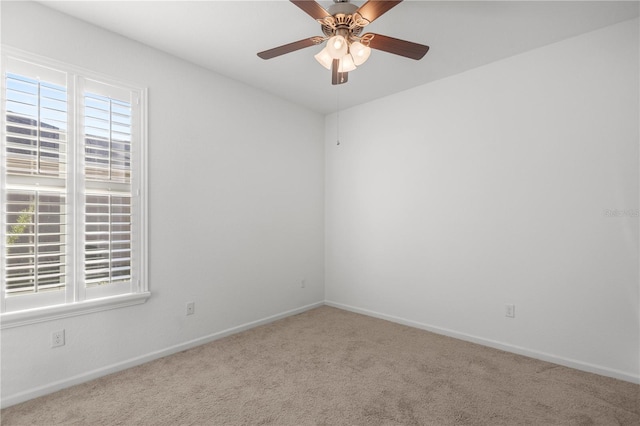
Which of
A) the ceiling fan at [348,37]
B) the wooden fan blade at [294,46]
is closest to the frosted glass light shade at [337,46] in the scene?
the ceiling fan at [348,37]

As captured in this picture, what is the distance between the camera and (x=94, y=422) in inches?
75.6

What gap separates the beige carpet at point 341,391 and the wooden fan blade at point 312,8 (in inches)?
95.0

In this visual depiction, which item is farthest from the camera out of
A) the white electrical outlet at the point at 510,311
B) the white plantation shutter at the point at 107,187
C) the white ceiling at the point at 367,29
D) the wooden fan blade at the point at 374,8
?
the white electrical outlet at the point at 510,311

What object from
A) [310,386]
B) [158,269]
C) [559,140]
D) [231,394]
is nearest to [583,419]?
[310,386]

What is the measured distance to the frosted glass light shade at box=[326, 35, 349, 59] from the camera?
186cm

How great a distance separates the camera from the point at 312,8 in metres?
1.76

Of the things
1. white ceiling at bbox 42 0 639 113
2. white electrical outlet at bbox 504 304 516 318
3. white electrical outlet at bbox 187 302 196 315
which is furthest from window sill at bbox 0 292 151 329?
white electrical outlet at bbox 504 304 516 318

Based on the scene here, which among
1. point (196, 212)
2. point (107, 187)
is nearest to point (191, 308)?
point (196, 212)

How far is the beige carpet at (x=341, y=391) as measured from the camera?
1.97 m

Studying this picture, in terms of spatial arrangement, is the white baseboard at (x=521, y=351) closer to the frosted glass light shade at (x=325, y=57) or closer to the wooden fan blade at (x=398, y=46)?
the wooden fan blade at (x=398, y=46)

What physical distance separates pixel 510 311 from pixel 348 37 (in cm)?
272

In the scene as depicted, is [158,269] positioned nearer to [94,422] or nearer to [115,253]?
[115,253]

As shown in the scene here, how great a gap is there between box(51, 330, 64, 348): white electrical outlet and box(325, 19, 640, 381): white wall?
9.83 ft

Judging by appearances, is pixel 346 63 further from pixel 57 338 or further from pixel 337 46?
pixel 57 338
